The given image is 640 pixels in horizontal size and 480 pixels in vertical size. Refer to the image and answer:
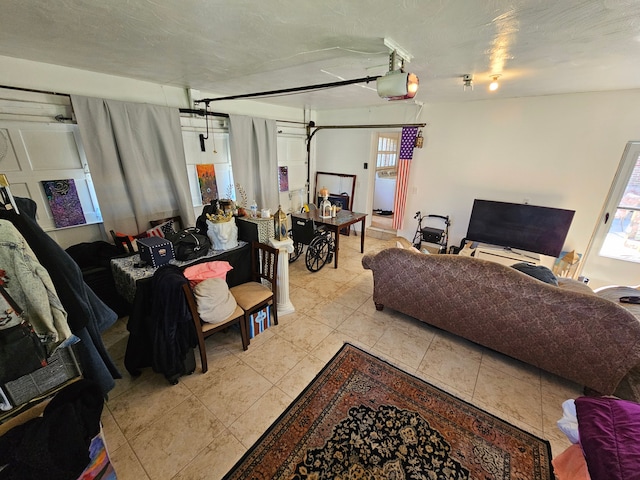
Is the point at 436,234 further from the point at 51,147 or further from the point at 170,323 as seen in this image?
the point at 51,147

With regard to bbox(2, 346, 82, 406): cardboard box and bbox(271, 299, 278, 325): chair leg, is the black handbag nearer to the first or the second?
bbox(271, 299, 278, 325): chair leg

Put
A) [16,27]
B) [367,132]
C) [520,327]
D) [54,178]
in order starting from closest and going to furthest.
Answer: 1. [16,27]
2. [520,327]
3. [54,178]
4. [367,132]

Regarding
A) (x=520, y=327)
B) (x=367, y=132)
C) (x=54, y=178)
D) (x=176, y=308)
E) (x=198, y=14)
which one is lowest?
(x=520, y=327)

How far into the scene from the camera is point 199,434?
5.49 feet

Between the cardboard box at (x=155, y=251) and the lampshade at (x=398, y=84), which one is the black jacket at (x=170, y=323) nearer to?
the cardboard box at (x=155, y=251)

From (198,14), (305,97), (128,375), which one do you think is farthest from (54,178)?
(305,97)

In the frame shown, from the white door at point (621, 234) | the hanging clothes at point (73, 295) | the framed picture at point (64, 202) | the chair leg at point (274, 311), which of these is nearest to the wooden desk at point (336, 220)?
the chair leg at point (274, 311)

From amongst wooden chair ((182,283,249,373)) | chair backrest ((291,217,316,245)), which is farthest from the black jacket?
chair backrest ((291,217,316,245))

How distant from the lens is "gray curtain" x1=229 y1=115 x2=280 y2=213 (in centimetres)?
403

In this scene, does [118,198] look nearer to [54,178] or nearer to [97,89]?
[54,178]

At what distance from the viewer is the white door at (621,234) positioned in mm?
3199

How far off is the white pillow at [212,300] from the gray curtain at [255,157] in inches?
101

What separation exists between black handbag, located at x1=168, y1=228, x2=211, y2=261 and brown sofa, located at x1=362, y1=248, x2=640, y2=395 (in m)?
1.74

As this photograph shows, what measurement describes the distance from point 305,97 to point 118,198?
2860 mm
